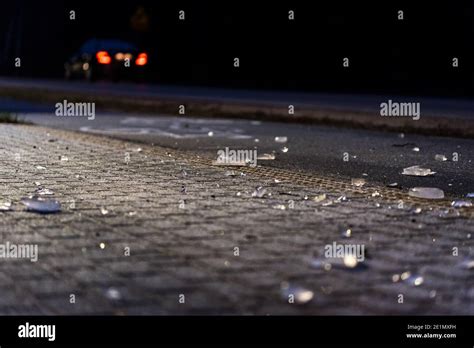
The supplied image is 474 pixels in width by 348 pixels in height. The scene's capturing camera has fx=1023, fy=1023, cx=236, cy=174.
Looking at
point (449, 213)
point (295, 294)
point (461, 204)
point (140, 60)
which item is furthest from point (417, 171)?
point (140, 60)

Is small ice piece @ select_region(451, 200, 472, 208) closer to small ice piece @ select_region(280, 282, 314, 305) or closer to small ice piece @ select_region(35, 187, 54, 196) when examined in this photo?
small ice piece @ select_region(280, 282, 314, 305)

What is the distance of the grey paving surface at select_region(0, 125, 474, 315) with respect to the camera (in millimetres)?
5133

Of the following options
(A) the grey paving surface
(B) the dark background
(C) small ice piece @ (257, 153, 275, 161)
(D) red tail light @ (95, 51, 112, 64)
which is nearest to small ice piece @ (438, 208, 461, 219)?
(A) the grey paving surface

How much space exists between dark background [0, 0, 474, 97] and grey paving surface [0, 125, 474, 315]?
1811cm

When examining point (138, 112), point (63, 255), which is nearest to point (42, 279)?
point (63, 255)

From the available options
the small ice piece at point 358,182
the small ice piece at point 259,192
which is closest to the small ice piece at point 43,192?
the small ice piece at point 259,192

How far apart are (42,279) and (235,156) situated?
6318 millimetres

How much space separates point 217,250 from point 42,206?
191 cm

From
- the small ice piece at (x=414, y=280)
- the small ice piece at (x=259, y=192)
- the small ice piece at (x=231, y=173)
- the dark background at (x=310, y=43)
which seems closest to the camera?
the small ice piece at (x=414, y=280)

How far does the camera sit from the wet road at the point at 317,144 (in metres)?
10.5

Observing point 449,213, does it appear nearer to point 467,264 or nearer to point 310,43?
A: point 467,264

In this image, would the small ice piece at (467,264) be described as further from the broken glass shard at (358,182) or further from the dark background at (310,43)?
the dark background at (310,43)

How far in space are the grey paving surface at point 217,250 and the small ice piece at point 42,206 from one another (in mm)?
85

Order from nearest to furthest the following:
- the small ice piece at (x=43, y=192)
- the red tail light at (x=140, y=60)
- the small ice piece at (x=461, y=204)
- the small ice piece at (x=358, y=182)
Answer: the small ice piece at (x=461, y=204)
the small ice piece at (x=43, y=192)
the small ice piece at (x=358, y=182)
the red tail light at (x=140, y=60)
